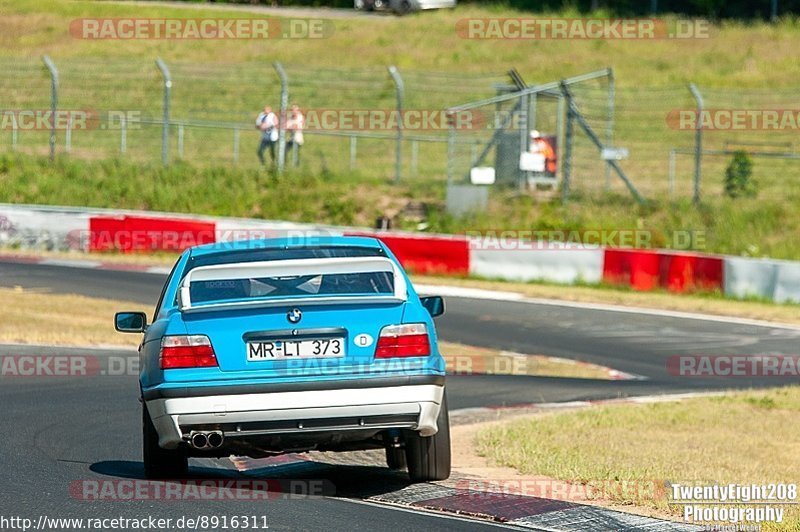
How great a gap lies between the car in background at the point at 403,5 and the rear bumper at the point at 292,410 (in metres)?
52.1

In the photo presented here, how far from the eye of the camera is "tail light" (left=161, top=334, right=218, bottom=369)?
7070mm

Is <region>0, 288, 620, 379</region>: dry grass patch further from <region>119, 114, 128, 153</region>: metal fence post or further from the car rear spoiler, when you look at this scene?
<region>119, 114, 128, 153</region>: metal fence post

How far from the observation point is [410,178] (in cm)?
2884

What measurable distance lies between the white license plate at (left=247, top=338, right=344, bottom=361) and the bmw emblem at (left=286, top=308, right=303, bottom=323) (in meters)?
0.11

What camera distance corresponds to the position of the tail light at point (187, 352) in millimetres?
7070

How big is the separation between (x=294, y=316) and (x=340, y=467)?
1951 mm

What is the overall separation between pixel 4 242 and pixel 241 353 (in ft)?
65.7

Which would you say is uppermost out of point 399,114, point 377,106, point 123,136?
point 377,106

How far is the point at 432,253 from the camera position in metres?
23.2
